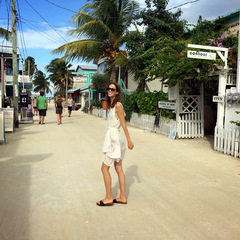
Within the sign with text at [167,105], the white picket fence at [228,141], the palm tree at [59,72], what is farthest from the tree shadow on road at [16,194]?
the palm tree at [59,72]

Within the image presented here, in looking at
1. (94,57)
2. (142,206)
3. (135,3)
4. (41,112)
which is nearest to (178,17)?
(135,3)

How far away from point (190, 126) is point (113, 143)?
6606 millimetres

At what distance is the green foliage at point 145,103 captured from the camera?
11080mm

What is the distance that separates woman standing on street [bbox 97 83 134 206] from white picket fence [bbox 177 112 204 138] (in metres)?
6.17

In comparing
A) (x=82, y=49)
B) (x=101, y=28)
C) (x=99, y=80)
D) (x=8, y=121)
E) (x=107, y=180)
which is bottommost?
(x=107, y=180)

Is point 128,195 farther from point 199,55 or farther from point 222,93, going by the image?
point 222,93

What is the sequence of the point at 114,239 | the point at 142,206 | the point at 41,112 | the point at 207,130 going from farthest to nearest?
the point at 41,112
the point at 207,130
the point at 142,206
the point at 114,239

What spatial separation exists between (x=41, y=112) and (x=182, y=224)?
41.0ft

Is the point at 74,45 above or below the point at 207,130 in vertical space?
above

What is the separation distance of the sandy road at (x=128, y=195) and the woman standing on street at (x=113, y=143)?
0.21 metres

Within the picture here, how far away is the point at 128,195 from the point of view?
4062mm

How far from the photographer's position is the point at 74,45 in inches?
635

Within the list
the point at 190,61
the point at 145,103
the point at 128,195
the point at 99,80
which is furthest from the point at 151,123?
the point at 99,80

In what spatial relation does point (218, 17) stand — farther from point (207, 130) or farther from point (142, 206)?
point (142, 206)
